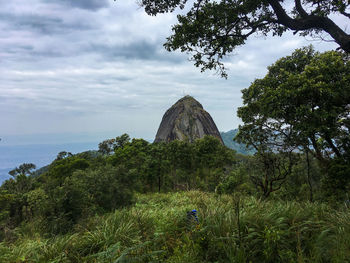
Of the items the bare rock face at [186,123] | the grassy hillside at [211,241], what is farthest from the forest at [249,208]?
the bare rock face at [186,123]

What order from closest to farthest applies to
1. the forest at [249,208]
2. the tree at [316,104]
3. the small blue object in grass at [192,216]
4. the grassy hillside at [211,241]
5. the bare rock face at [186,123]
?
the grassy hillside at [211,241] → the forest at [249,208] → the small blue object in grass at [192,216] → the tree at [316,104] → the bare rock face at [186,123]

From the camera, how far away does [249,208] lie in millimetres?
4934

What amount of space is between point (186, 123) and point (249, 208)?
104769 millimetres

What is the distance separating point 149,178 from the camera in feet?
102

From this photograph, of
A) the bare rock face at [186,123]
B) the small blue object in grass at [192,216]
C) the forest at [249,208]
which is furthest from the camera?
the bare rock face at [186,123]

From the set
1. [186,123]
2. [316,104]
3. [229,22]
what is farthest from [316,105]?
[186,123]

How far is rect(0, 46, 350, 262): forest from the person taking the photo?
337cm

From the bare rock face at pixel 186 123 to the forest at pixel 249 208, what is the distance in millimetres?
84323

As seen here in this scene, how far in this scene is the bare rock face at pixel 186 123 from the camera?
10554cm

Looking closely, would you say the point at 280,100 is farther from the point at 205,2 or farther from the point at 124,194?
the point at 124,194

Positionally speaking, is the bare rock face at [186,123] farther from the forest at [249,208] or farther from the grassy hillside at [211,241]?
the grassy hillside at [211,241]

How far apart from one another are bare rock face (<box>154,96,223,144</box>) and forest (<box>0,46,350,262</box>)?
3320 inches

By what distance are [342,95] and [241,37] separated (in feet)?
17.4

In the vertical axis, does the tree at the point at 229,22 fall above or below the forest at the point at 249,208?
above
